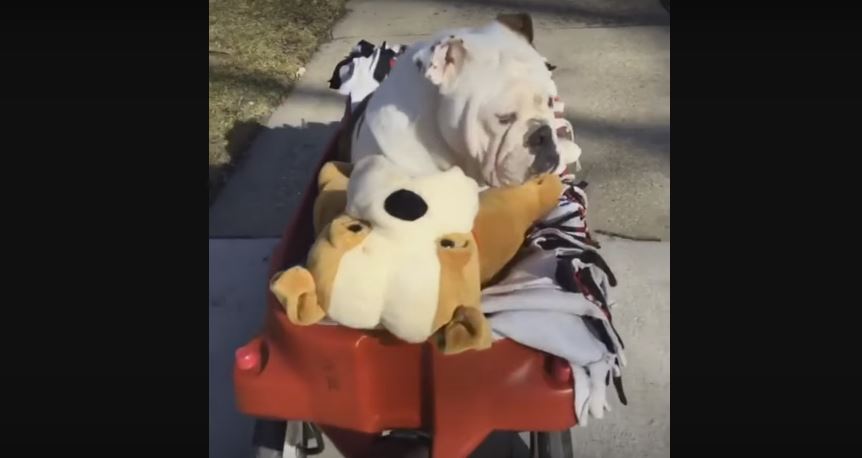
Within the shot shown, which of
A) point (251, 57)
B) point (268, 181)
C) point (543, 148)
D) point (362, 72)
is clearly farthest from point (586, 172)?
point (251, 57)

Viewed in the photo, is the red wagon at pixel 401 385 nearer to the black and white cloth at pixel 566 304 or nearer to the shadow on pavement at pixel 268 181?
the black and white cloth at pixel 566 304

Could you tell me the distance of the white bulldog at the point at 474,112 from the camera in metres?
1.44

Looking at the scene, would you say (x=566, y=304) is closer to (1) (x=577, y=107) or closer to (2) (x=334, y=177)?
(2) (x=334, y=177)

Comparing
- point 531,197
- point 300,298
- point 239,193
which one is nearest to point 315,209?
point 300,298

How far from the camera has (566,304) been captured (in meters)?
1.38

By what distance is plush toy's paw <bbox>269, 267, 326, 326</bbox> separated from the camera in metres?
1.30

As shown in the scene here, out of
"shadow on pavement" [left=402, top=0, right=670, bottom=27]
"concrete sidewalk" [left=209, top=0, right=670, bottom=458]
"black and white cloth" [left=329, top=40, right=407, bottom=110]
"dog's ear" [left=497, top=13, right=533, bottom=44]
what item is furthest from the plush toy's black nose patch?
"shadow on pavement" [left=402, top=0, right=670, bottom=27]

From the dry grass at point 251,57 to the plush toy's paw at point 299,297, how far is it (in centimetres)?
135

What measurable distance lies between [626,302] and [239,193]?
1133mm

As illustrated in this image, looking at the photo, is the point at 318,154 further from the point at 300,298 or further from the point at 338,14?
the point at 300,298

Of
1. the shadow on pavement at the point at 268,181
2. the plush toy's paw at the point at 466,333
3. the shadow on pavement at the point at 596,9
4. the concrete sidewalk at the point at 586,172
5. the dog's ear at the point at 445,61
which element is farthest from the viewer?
the shadow on pavement at the point at 596,9

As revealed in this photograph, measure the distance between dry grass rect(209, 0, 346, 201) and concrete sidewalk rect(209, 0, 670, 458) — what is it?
2.3 inches

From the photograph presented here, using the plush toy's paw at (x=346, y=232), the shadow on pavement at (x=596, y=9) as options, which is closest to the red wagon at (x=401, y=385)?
the plush toy's paw at (x=346, y=232)

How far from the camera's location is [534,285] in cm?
143
